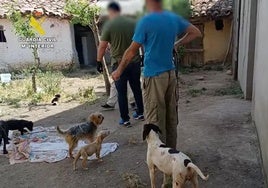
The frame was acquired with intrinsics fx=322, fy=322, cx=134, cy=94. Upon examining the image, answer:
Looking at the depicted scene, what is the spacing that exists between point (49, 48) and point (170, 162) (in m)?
11.1

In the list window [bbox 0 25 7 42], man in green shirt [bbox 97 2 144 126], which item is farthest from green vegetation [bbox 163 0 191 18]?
window [bbox 0 25 7 42]

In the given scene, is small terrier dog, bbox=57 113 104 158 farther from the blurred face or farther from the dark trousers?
the blurred face

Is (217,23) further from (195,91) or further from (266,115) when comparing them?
(266,115)

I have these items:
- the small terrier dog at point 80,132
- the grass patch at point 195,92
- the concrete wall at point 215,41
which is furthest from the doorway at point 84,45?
the small terrier dog at point 80,132

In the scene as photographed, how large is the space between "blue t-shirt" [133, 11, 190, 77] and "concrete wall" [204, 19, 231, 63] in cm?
1013

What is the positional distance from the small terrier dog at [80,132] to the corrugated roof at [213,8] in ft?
28.6

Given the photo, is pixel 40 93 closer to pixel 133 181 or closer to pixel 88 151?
pixel 88 151

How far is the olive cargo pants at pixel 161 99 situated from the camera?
2990 millimetres

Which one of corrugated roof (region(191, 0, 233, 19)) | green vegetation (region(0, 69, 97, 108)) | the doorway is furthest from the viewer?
the doorway

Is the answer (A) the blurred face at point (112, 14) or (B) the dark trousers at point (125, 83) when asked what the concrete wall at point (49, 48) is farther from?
(A) the blurred face at point (112, 14)

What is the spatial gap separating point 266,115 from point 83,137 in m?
2.16

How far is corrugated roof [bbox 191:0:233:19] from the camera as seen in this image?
12102 millimetres

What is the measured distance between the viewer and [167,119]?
322cm

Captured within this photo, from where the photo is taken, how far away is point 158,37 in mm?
2764
